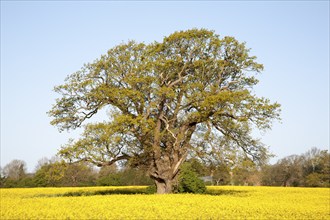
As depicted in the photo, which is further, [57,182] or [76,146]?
[57,182]

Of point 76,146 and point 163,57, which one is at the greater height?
point 163,57

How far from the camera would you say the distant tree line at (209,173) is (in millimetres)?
31148

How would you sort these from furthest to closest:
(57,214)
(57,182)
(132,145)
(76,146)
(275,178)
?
(275,178) → (57,182) → (132,145) → (76,146) → (57,214)

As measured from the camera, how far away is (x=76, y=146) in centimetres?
3020

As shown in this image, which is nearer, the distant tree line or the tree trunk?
the distant tree line

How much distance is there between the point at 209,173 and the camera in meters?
34.7

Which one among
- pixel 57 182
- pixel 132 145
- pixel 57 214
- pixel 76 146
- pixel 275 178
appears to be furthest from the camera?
pixel 275 178

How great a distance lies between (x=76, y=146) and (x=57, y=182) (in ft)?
171

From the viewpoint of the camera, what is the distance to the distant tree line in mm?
31148

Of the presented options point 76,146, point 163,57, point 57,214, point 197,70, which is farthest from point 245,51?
point 57,214

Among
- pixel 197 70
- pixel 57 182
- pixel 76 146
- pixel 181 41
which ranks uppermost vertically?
pixel 181 41

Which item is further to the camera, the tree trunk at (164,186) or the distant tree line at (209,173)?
the tree trunk at (164,186)

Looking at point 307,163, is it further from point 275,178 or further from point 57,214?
point 57,214

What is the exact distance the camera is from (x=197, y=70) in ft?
113
